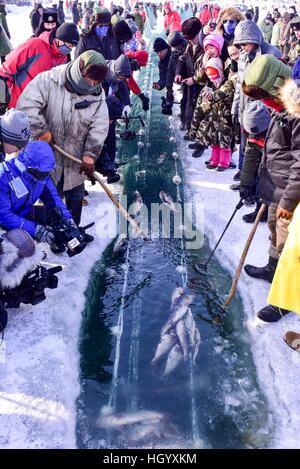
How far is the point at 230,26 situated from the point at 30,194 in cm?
497

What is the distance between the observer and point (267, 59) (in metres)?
3.87

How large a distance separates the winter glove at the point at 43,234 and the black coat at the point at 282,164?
6.75 feet

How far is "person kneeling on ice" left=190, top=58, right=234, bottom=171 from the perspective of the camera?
266 inches

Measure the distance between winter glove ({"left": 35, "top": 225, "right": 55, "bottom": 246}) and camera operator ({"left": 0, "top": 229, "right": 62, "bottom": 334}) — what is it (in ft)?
0.81

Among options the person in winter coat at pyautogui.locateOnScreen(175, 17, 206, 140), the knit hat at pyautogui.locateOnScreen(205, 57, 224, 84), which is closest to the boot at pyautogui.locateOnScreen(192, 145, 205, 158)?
the person in winter coat at pyautogui.locateOnScreen(175, 17, 206, 140)

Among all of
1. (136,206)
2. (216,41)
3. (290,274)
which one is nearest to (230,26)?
(216,41)

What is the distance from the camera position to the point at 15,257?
3445 mm

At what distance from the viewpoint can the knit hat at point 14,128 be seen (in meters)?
3.53

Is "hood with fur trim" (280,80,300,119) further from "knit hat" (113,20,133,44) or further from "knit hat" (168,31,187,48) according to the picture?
"knit hat" (168,31,187,48)

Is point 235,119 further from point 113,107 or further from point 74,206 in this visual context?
point 74,206

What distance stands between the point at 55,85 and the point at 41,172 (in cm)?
102

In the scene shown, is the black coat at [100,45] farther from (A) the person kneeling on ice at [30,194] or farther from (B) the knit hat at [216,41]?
(A) the person kneeling on ice at [30,194]

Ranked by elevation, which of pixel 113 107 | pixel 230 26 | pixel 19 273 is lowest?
pixel 19 273

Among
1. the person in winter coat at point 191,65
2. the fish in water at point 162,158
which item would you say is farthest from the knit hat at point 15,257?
the person in winter coat at point 191,65
